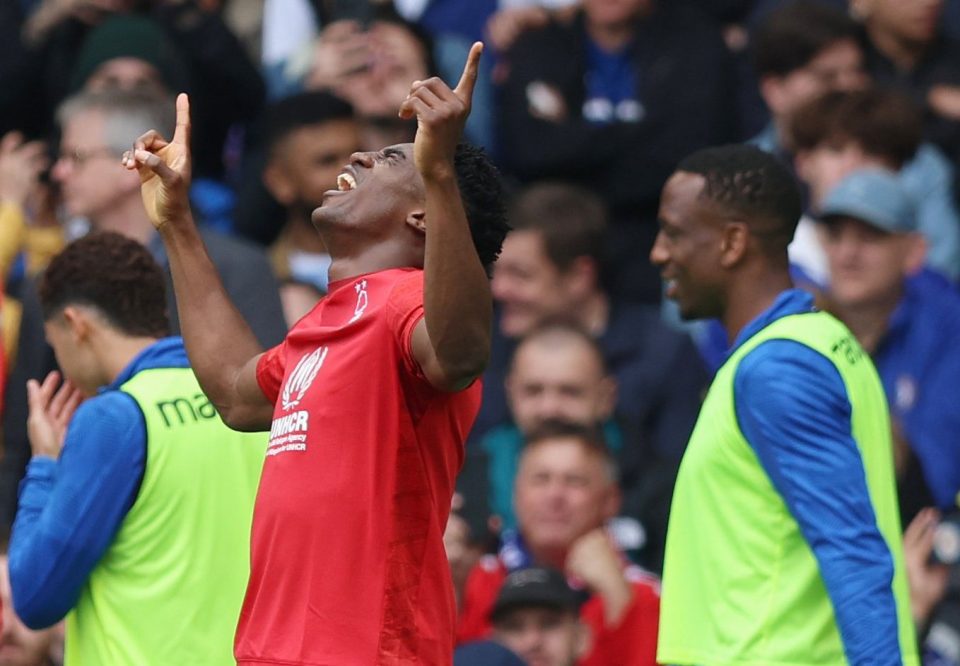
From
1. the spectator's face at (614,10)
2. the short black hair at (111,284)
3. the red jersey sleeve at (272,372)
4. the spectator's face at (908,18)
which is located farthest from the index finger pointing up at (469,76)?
the spectator's face at (908,18)

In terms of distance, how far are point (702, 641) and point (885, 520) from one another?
52cm

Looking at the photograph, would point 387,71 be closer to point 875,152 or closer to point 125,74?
point 125,74

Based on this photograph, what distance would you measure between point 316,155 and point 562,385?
142cm

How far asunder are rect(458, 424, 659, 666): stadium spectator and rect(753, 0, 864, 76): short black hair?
2043mm

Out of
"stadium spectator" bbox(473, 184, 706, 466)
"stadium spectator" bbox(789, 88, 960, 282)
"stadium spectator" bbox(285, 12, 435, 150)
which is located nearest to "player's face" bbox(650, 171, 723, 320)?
"stadium spectator" bbox(473, 184, 706, 466)

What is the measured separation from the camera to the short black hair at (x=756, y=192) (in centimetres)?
486

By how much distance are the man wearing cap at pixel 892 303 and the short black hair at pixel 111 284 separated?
3.27 m

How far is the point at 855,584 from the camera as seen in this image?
4.27 metres

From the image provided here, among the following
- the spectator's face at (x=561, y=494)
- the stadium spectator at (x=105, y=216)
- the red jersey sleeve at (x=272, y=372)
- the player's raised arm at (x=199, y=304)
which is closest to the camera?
the red jersey sleeve at (x=272, y=372)

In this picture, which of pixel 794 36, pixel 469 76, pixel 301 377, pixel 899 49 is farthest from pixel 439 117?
pixel 899 49

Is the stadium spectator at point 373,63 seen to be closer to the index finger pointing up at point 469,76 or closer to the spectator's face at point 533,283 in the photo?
the spectator's face at point 533,283

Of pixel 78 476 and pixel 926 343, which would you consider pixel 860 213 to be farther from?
pixel 78 476

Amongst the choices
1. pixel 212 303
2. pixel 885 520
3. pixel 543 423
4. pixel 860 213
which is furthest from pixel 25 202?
pixel 885 520

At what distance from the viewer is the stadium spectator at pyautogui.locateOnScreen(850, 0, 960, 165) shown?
8.62 m
